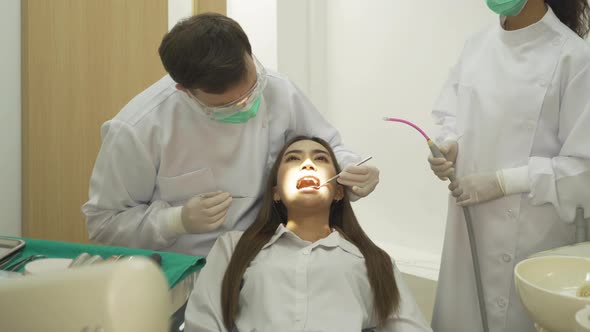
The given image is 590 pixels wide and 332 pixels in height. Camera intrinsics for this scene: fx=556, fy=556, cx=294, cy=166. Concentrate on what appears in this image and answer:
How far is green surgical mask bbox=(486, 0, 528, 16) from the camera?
164 centimetres

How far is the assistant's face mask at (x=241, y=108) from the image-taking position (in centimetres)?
162

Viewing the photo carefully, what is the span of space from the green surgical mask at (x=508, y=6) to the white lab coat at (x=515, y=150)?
0.10 meters

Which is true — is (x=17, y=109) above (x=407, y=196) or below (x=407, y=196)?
above

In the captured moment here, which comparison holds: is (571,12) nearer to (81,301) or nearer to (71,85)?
(81,301)

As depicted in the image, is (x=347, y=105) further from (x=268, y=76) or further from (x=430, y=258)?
(x=268, y=76)

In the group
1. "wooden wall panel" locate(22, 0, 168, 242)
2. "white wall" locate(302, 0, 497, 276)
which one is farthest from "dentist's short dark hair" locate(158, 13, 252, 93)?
"white wall" locate(302, 0, 497, 276)

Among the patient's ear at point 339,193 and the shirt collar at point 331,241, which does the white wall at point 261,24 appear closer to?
the patient's ear at point 339,193

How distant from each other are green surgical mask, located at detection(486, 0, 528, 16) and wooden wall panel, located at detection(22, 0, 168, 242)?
6.11 feet

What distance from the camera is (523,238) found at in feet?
5.67

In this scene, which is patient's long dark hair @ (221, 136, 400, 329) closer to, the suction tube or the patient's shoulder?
the patient's shoulder

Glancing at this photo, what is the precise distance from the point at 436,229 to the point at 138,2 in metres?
2.11

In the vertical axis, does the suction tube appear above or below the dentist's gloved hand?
below

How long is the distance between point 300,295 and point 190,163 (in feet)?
1.84

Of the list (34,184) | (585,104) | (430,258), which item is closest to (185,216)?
(585,104)
